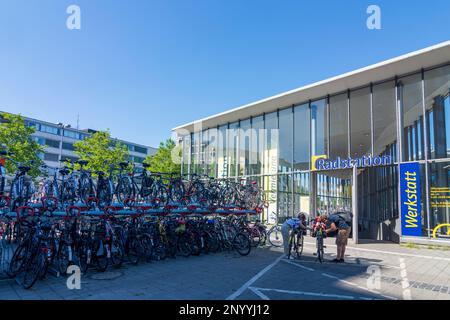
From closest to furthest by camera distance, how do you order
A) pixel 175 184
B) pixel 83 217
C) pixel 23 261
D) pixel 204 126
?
pixel 23 261 → pixel 83 217 → pixel 175 184 → pixel 204 126

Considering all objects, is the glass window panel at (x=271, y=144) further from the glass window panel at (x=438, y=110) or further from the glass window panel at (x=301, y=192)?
the glass window panel at (x=438, y=110)

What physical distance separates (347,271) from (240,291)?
331cm

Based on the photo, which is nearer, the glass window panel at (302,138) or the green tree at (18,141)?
the glass window panel at (302,138)

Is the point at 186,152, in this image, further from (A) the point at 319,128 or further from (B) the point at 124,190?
(B) the point at 124,190

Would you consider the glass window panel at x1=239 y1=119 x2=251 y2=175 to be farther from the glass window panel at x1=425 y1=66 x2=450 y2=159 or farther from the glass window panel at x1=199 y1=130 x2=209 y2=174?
the glass window panel at x1=425 y1=66 x2=450 y2=159

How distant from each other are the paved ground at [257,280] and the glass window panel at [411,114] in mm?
5049

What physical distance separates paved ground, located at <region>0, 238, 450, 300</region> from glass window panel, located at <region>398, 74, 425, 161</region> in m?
5.05

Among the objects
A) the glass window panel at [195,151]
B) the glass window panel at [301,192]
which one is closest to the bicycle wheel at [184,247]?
the glass window panel at [301,192]

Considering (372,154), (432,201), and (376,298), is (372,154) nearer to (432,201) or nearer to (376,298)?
(432,201)

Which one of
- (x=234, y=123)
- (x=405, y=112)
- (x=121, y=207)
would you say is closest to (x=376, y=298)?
(x=121, y=207)

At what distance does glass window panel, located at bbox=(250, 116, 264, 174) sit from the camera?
61.3ft

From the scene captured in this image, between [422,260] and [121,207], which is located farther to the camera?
[422,260]

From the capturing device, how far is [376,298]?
5391mm

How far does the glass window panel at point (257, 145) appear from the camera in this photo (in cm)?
1867
